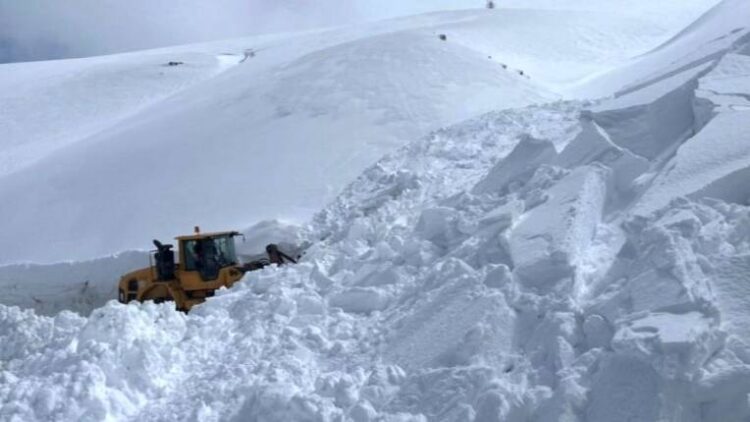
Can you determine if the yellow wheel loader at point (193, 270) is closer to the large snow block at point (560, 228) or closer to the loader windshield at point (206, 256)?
the loader windshield at point (206, 256)

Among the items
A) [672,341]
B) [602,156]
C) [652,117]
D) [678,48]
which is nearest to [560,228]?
[602,156]

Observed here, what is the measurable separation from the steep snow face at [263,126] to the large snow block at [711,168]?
633 cm

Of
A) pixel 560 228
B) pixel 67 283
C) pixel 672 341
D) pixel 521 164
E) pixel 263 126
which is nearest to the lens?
pixel 672 341

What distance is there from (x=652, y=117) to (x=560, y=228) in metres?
2.07

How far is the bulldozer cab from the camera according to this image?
404 inches

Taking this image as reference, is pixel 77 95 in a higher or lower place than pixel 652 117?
lower

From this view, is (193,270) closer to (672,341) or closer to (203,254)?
(203,254)

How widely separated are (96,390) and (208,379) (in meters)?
0.74

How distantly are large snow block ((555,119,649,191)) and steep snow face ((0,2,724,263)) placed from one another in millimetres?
5250

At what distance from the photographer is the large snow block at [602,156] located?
664 centimetres

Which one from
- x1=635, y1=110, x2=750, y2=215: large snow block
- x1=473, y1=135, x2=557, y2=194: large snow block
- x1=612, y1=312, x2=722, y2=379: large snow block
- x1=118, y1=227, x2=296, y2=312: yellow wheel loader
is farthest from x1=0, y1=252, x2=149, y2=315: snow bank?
x1=612, y1=312, x2=722, y2=379: large snow block

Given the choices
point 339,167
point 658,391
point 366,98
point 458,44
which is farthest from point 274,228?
point 458,44

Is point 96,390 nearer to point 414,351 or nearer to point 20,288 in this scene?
point 414,351

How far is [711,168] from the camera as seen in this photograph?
6.00 metres
